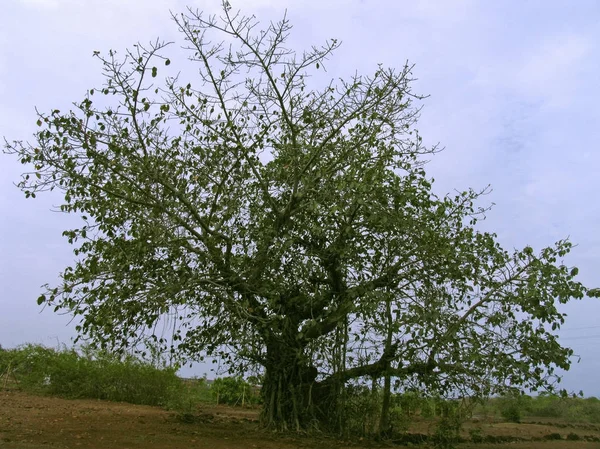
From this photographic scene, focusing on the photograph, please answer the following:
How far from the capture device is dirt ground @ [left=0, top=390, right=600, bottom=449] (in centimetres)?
693

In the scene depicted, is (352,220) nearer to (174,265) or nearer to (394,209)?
(394,209)

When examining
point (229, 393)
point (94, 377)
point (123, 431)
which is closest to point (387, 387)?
point (123, 431)

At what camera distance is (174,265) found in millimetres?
7816

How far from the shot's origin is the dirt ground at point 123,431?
273 inches

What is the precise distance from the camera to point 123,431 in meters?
7.95

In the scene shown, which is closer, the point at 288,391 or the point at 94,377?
the point at 288,391

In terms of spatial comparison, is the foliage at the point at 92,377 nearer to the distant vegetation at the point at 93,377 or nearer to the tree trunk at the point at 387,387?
the distant vegetation at the point at 93,377

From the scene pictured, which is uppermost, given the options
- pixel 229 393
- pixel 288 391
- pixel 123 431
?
pixel 288 391

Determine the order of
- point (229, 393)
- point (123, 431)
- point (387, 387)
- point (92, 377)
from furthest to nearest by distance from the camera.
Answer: point (229, 393) < point (92, 377) < point (387, 387) < point (123, 431)

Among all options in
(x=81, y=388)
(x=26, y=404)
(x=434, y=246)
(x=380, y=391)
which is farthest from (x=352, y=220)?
(x=81, y=388)

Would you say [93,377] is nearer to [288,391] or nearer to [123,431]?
[123,431]

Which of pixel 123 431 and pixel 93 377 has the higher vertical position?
pixel 93 377

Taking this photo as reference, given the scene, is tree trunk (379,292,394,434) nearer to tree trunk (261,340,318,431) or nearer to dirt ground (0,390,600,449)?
Answer: dirt ground (0,390,600,449)

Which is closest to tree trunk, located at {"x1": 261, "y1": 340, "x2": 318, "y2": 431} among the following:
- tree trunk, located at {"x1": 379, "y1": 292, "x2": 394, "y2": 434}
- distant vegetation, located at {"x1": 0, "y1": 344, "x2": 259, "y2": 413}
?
tree trunk, located at {"x1": 379, "y1": 292, "x2": 394, "y2": 434}
